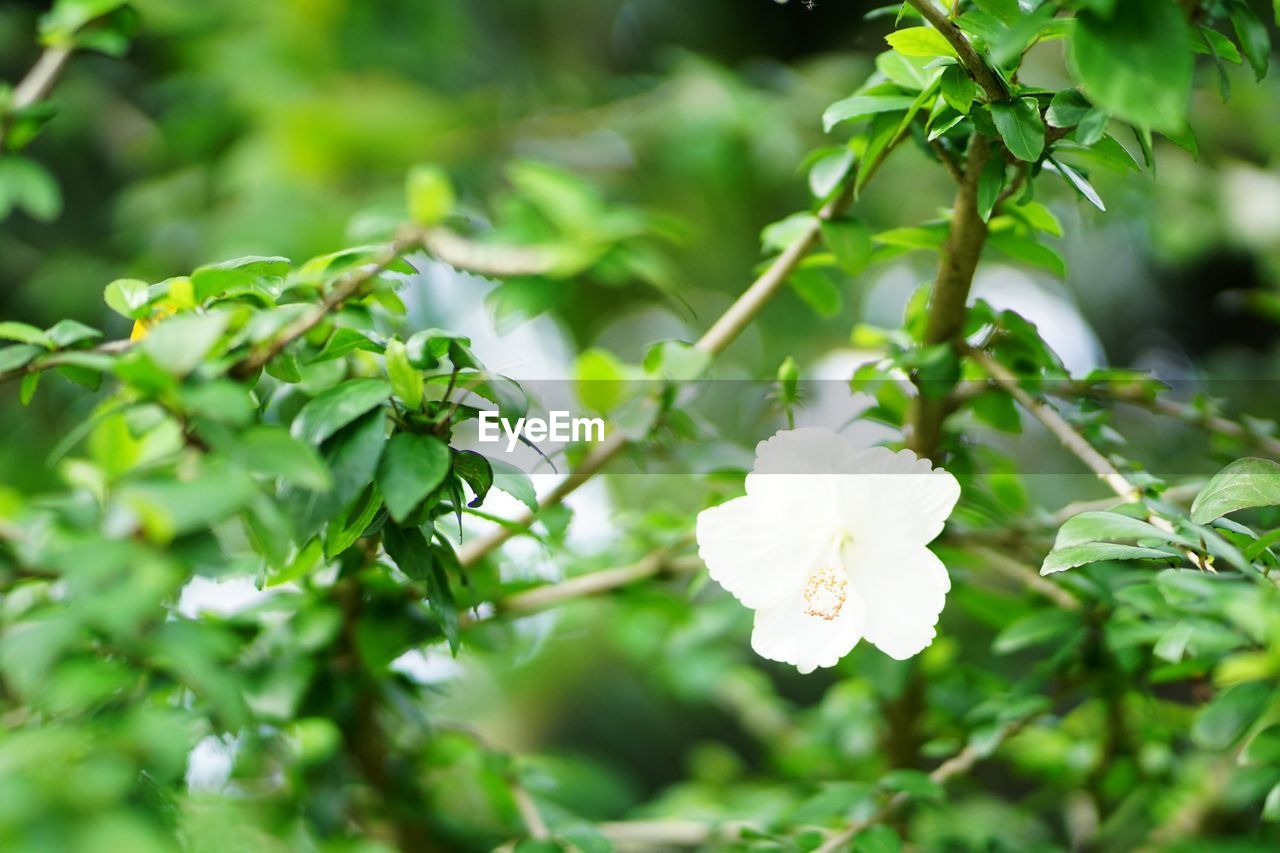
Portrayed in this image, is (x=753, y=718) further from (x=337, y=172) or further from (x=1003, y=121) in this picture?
(x=337, y=172)

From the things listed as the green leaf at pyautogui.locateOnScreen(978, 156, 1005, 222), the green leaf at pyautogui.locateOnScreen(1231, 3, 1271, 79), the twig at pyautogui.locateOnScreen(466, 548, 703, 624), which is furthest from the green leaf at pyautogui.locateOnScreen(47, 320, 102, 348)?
the green leaf at pyautogui.locateOnScreen(1231, 3, 1271, 79)

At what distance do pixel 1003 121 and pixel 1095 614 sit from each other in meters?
0.29

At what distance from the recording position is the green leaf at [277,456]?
12.5 inches

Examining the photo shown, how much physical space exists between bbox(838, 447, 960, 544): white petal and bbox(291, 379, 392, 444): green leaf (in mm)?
188

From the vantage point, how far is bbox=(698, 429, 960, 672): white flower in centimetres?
42

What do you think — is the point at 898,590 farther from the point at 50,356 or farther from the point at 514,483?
the point at 50,356

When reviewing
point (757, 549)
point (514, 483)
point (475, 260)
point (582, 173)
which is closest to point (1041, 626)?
point (757, 549)

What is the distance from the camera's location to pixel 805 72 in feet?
5.24

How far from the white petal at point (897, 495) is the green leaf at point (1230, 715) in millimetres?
120

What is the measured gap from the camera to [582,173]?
5.29ft

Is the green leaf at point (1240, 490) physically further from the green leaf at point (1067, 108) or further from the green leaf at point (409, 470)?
the green leaf at point (409, 470)

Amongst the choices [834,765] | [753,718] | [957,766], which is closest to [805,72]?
[753,718]

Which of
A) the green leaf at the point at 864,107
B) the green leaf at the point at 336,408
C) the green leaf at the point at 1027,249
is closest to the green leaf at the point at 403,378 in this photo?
the green leaf at the point at 336,408

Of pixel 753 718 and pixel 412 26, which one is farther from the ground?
pixel 412 26
